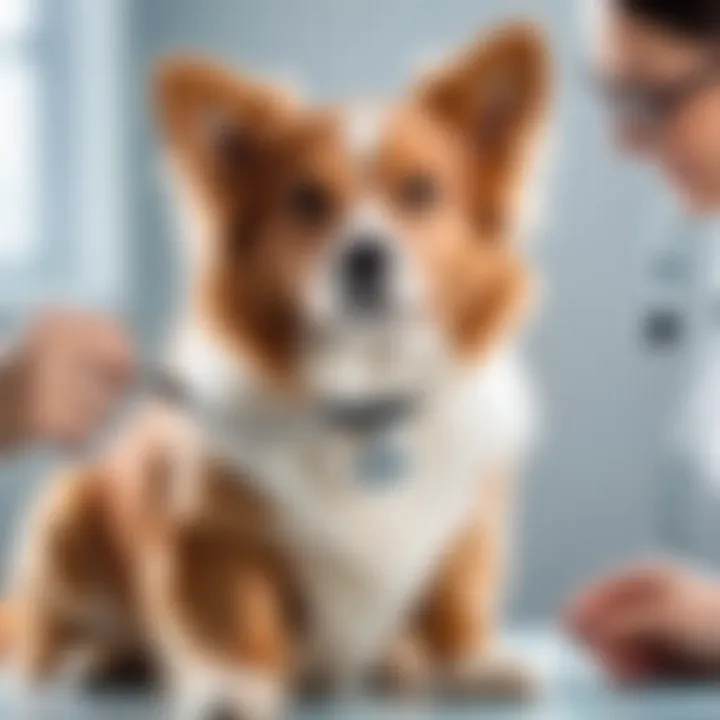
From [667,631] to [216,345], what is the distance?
47 cm

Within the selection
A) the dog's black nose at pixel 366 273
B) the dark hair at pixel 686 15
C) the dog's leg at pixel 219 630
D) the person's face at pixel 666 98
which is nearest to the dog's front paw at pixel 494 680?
the dog's leg at pixel 219 630

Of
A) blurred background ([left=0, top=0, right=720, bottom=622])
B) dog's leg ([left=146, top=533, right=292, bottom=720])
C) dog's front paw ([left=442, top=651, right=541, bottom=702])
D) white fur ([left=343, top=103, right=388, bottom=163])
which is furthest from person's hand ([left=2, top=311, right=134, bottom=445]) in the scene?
dog's front paw ([left=442, top=651, right=541, bottom=702])

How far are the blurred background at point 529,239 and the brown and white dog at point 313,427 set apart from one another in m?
0.03

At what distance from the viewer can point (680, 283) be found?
1.31 m

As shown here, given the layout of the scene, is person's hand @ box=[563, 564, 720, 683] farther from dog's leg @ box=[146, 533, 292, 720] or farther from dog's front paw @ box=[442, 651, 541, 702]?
dog's leg @ box=[146, 533, 292, 720]

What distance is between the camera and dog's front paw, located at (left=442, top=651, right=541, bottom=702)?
1.28m

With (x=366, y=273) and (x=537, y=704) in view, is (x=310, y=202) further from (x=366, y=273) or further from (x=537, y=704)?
(x=537, y=704)

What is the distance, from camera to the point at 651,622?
4.36ft

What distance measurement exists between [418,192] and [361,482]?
0.25 metres

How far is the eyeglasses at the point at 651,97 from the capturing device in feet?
4.29

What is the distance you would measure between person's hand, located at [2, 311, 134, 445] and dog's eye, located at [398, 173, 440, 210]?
0.26 metres

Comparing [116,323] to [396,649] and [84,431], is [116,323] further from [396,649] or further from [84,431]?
[396,649]

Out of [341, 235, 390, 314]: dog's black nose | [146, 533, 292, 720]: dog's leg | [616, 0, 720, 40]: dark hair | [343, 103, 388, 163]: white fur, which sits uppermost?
[616, 0, 720, 40]: dark hair

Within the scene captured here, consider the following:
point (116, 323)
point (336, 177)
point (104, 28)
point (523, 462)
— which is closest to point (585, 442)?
point (523, 462)
